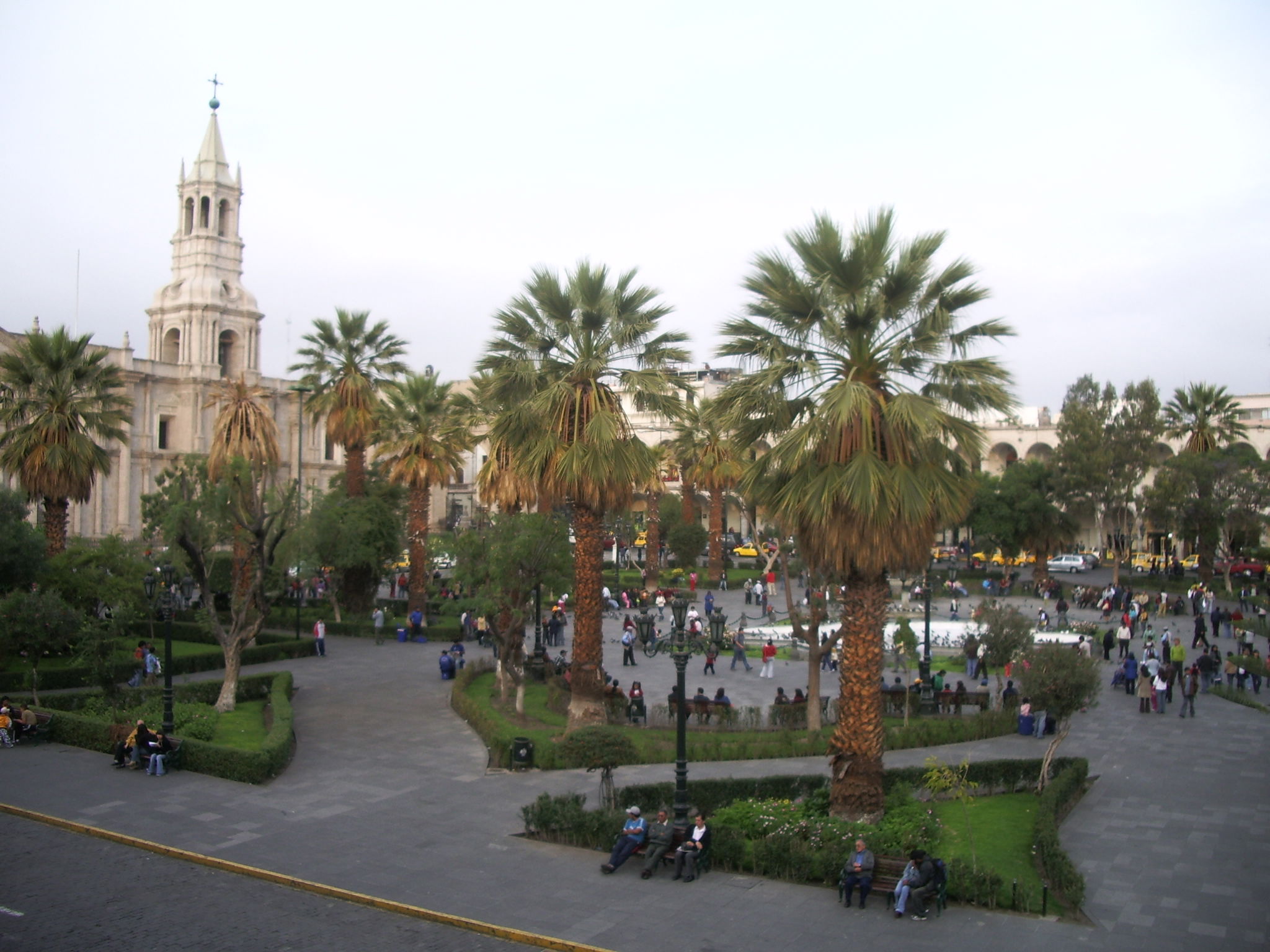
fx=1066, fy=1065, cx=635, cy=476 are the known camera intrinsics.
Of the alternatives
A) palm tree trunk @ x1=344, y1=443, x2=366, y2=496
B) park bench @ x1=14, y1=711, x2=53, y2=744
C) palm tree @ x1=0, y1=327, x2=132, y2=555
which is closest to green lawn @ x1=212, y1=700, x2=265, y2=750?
park bench @ x1=14, y1=711, x2=53, y2=744

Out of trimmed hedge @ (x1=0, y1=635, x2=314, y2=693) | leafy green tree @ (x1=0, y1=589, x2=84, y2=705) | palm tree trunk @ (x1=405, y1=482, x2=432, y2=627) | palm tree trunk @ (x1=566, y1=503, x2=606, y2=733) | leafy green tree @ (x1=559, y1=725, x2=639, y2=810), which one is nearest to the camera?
leafy green tree @ (x1=559, y1=725, x2=639, y2=810)

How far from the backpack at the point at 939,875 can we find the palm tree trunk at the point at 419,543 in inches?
1177

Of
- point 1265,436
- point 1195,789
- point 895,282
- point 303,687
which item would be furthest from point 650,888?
point 1265,436

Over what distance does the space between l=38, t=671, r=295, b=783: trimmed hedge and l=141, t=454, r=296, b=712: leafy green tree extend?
65 centimetres

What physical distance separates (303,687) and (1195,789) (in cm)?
2155

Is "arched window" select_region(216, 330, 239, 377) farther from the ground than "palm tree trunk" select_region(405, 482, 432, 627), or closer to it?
farther from the ground

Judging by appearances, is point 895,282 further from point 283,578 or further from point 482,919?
point 283,578

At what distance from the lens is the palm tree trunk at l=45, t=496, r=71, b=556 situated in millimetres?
32875

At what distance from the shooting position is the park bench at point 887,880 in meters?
13.1

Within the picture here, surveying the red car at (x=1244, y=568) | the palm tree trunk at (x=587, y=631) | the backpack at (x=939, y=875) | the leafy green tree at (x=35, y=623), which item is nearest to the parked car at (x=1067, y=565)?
the red car at (x=1244, y=568)

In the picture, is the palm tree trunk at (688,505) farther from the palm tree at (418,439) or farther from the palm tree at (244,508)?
the palm tree at (244,508)

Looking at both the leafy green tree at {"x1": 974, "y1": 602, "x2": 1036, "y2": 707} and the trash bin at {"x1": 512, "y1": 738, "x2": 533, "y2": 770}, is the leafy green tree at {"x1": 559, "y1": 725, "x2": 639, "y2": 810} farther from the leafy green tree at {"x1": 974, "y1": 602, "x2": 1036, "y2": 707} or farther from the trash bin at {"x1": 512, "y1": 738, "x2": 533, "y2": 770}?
the leafy green tree at {"x1": 974, "y1": 602, "x2": 1036, "y2": 707}

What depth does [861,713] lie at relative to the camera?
1537 centimetres

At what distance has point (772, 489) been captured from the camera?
1599 centimetres
